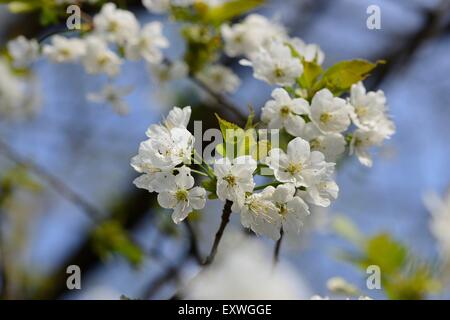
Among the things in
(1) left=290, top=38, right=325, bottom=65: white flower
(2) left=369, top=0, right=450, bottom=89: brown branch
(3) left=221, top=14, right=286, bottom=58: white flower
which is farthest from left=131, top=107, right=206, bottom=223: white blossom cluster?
(2) left=369, top=0, right=450, bottom=89: brown branch

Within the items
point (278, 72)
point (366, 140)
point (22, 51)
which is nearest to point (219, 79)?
point (22, 51)

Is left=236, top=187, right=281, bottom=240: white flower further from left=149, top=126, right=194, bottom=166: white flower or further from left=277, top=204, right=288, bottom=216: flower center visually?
left=149, top=126, right=194, bottom=166: white flower

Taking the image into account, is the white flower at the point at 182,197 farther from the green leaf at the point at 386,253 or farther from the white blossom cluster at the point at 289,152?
the green leaf at the point at 386,253

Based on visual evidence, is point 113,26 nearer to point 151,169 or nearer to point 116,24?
point 116,24

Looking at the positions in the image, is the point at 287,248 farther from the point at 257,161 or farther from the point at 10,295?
the point at 257,161

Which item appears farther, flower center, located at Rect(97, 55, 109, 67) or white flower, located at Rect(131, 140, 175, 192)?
flower center, located at Rect(97, 55, 109, 67)
